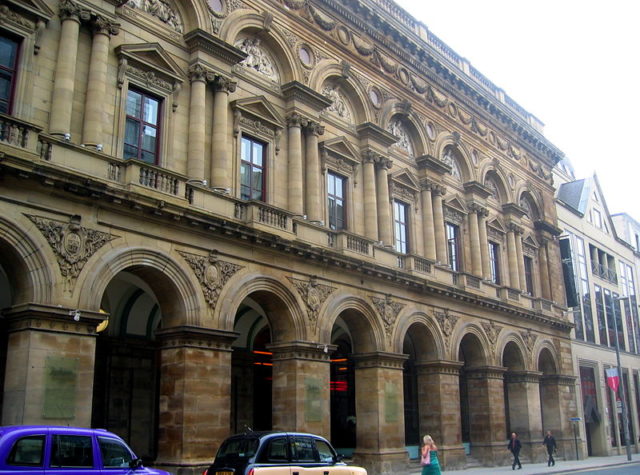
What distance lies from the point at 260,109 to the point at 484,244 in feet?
52.6

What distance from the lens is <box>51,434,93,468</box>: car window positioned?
10.8m

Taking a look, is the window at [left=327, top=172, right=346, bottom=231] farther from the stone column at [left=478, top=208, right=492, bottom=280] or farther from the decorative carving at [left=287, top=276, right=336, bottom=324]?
the stone column at [left=478, top=208, right=492, bottom=280]

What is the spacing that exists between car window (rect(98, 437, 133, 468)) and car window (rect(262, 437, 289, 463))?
2899 mm

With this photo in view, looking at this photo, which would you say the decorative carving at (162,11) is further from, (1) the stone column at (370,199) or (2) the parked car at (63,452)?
(2) the parked car at (63,452)

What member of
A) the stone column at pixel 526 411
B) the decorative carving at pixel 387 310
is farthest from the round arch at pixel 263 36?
the stone column at pixel 526 411

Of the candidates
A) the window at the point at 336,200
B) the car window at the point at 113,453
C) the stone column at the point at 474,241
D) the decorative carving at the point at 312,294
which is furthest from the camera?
the stone column at the point at 474,241

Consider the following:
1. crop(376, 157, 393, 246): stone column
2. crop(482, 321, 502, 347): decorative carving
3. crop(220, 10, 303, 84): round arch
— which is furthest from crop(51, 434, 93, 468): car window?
crop(482, 321, 502, 347): decorative carving

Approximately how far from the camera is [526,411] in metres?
34.7

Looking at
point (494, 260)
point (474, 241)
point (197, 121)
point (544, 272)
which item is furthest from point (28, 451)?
point (544, 272)

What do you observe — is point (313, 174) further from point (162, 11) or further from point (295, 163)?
point (162, 11)

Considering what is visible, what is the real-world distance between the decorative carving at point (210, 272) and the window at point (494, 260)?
19996 millimetres

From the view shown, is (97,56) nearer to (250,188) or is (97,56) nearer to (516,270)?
(250,188)

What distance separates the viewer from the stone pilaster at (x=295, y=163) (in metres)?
24.3

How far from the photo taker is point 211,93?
22.3 meters
